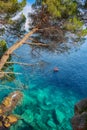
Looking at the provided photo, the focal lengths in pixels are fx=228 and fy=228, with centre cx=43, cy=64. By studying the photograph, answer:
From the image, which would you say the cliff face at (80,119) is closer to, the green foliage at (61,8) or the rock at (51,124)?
the green foliage at (61,8)

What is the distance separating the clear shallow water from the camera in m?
15.4

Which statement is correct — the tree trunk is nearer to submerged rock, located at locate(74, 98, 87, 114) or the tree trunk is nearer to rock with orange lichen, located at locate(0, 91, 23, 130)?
submerged rock, located at locate(74, 98, 87, 114)

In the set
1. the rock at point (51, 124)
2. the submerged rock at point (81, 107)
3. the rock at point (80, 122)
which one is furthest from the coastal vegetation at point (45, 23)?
the rock at point (51, 124)

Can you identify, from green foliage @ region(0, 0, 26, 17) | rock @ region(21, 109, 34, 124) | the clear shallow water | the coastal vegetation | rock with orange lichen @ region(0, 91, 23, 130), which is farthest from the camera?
rock @ region(21, 109, 34, 124)

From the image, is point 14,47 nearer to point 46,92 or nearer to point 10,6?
point 10,6

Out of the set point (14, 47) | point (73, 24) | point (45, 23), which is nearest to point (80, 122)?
point (14, 47)

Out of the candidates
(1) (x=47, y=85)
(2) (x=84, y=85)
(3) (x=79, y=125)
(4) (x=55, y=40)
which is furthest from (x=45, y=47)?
(2) (x=84, y=85)

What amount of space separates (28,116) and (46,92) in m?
9.13

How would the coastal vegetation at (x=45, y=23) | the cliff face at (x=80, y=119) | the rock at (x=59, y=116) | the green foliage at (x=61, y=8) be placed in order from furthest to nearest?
the rock at (x=59, y=116) < the coastal vegetation at (x=45, y=23) < the green foliage at (x=61, y=8) < the cliff face at (x=80, y=119)

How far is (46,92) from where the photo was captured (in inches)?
1310

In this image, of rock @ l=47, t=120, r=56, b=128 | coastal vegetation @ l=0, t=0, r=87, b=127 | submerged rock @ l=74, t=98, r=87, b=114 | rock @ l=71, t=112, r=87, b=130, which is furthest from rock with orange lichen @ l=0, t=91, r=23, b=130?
rock @ l=71, t=112, r=87, b=130

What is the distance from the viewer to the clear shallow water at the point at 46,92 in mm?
15438

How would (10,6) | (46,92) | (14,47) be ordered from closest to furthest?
(14,47) < (10,6) < (46,92)

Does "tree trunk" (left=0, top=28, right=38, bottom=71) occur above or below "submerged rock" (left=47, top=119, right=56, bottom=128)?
above
